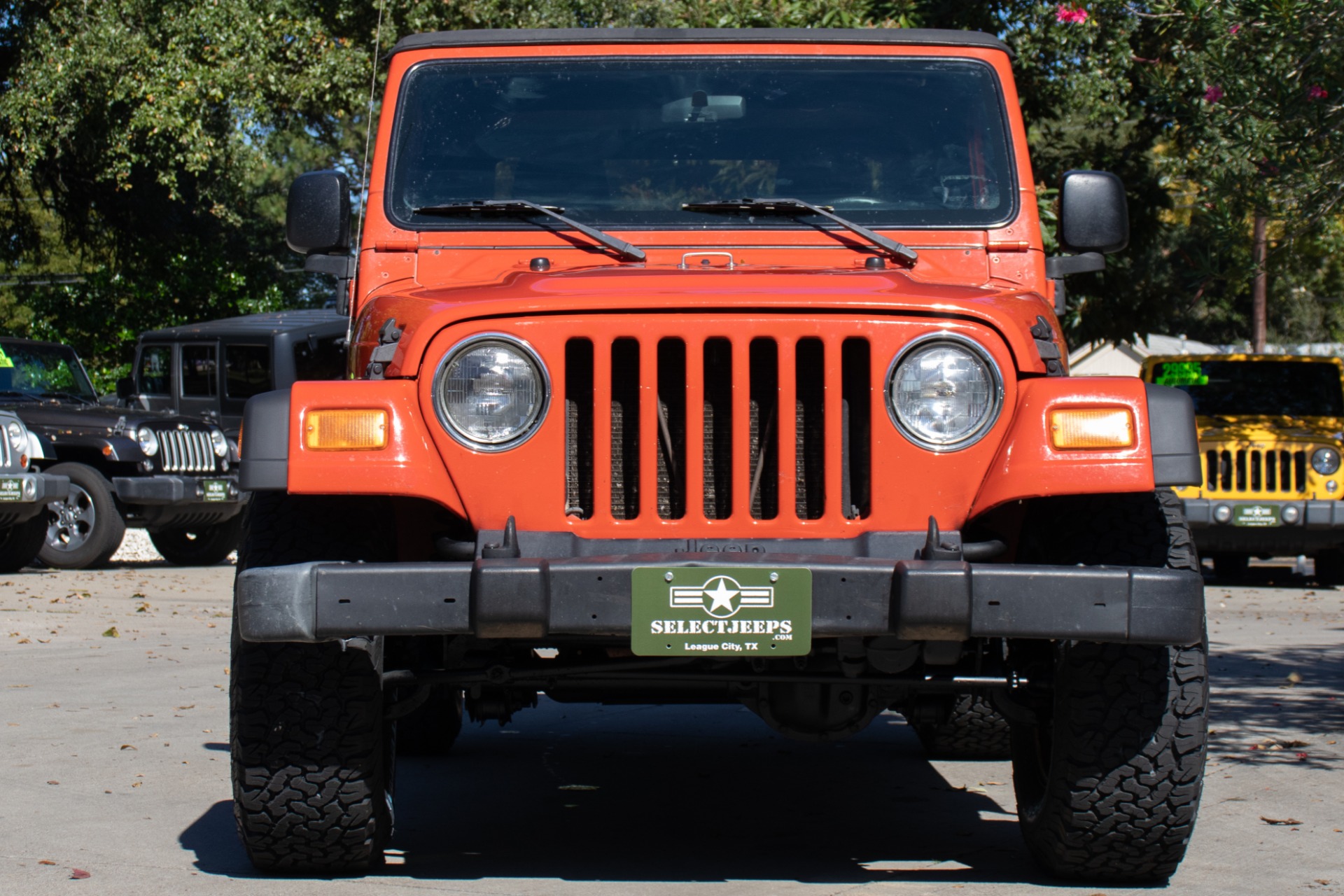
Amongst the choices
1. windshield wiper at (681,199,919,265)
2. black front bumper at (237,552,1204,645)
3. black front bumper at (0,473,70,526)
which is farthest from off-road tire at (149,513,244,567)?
black front bumper at (237,552,1204,645)

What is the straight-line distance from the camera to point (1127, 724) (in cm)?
402

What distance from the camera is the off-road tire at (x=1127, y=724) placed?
4031mm

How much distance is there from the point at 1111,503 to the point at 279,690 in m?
2.08

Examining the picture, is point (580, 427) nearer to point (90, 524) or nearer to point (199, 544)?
point (90, 524)

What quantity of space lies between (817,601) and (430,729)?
9.81 ft

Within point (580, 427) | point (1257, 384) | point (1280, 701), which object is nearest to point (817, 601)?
point (580, 427)

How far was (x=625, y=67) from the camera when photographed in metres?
5.34

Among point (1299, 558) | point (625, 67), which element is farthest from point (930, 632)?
point (1299, 558)

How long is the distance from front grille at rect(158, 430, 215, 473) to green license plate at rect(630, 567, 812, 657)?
42.2 ft

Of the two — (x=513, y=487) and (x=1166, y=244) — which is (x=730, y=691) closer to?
(x=513, y=487)

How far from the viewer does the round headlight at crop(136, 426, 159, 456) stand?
51.1 feet

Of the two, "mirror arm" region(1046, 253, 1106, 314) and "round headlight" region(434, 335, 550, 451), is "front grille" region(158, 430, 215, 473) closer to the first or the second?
"mirror arm" region(1046, 253, 1106, 314)

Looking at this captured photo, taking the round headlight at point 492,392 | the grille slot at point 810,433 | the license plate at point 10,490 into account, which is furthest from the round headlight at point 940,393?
the license plate at point 10,490

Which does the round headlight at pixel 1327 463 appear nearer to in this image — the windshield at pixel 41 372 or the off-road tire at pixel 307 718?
the windshield at pixel 41 372
